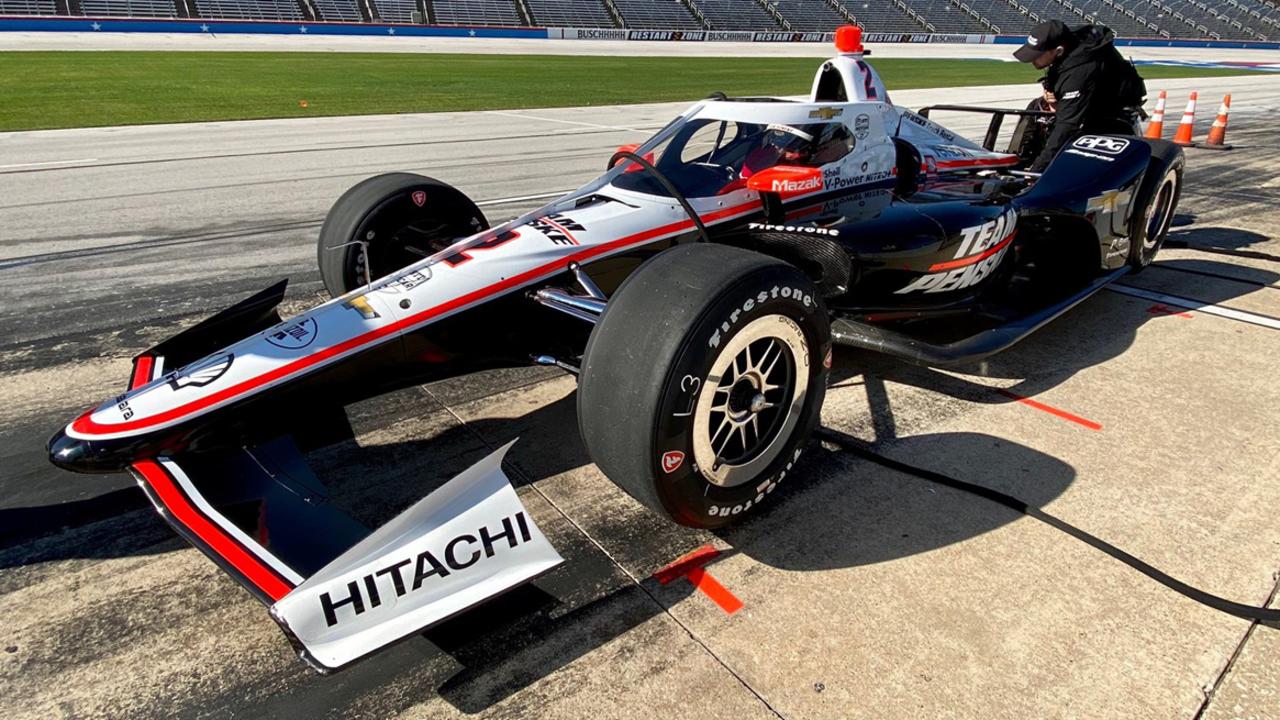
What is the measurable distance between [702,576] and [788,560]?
13.3 inches

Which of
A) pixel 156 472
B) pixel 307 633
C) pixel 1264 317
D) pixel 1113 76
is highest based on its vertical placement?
pixel 1113 76

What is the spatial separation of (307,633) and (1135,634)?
8.36ft

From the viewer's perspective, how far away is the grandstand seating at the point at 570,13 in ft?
161

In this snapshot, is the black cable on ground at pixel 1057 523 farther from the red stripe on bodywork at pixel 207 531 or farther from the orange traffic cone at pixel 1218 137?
the orange traffic cone at pixel 1218 137

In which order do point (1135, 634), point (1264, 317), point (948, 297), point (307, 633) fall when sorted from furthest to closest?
point (1264, 317)
point (948, 297)
point (1135, 634)
point (307, 633)

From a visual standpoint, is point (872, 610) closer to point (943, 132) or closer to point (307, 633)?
point (307, 633)

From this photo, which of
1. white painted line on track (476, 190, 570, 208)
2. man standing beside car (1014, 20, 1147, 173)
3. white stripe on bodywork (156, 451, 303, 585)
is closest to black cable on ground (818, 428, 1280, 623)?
white stripe on bodywork (156, 451, 303, 585)

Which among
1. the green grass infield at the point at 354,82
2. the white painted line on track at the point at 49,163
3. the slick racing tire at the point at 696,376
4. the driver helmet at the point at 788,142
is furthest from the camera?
the green grass infield at the point at 354,82

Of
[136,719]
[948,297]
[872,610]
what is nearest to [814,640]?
[872,610]

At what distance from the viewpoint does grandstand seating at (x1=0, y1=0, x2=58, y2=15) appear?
3619 centimetres

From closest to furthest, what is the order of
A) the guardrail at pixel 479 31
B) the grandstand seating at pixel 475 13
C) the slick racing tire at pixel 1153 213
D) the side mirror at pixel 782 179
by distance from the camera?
the side mirror at pixel 782 179 < the slick racing tire at pixel 1153 213 < the guardrail at pixel 479 31 < the grandstand seating at pixel 475 13

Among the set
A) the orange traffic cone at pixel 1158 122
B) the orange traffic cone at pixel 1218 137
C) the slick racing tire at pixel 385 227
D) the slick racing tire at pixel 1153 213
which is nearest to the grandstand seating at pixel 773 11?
the orange traffic cone at pixel 1158 122

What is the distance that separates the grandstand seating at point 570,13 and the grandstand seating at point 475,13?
147cm

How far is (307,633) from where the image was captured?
2.24 metres
